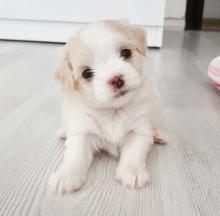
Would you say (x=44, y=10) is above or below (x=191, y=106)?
above

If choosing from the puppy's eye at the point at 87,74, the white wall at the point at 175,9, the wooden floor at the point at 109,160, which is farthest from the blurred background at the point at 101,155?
the white wall at the point at 175,9

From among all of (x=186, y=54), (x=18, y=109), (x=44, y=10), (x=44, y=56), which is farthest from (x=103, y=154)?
(x=44, y=10)

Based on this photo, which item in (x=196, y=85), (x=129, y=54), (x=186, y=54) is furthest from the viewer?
(x=186, y=54)

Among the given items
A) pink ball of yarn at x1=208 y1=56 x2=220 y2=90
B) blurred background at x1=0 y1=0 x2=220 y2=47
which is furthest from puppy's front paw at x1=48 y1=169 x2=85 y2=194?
blurred background at x1=0 y1=0 x2=220 y2=47

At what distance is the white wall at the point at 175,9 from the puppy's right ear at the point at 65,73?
4.25 m

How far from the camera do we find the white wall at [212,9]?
588 centimetres

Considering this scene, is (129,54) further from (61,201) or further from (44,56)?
(44,56)

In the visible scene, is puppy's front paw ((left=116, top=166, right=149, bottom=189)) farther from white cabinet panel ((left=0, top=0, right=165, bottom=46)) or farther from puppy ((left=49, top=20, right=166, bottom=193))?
white cabinet panel ((left=0, top=0, right=165, bottom=46))

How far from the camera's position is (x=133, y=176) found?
1052 millimetres

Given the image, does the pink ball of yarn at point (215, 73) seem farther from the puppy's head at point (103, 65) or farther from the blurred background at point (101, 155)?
the puppy's head at point (103, 65)

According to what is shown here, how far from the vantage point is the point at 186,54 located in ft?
11.0

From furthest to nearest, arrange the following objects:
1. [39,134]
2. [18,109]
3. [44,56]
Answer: [44,56] → [18,109] → [39,134]

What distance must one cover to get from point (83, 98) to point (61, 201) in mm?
367

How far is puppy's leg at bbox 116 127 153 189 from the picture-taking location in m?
1.05
